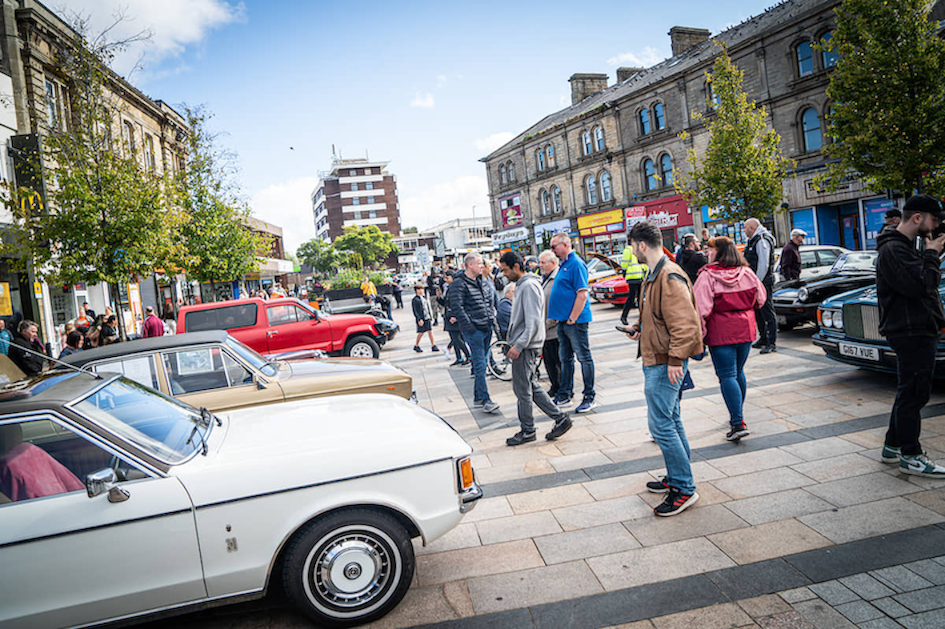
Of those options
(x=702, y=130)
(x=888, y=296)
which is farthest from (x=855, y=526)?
(x=702, y=130)

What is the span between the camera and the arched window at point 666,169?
113 ft

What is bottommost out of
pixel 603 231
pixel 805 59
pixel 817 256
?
pixel 817 256

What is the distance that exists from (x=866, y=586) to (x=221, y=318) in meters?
10.5

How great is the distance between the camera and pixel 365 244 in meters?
80.6

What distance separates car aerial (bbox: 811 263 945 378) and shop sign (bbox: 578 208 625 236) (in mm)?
31212

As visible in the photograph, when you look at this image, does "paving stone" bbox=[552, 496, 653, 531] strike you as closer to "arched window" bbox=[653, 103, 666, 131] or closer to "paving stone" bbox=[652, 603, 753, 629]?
"paving stone" bbox=[652, 603, 753, 629]

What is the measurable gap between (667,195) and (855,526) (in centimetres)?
3332

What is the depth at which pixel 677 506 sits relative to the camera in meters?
4.04

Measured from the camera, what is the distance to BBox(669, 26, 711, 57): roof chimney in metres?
36.0

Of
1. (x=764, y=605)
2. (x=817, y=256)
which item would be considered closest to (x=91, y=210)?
(x=764, y=605)

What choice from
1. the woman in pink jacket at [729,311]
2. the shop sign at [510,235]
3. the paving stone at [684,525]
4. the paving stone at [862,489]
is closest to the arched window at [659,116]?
the shop sign at [510,235]

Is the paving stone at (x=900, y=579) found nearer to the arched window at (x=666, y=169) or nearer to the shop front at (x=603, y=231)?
the arched window at (x=666, y=169)

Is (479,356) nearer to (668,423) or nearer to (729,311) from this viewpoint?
(729,311)

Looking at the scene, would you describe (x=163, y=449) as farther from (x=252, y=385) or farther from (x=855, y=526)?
(x=855, y=526)
